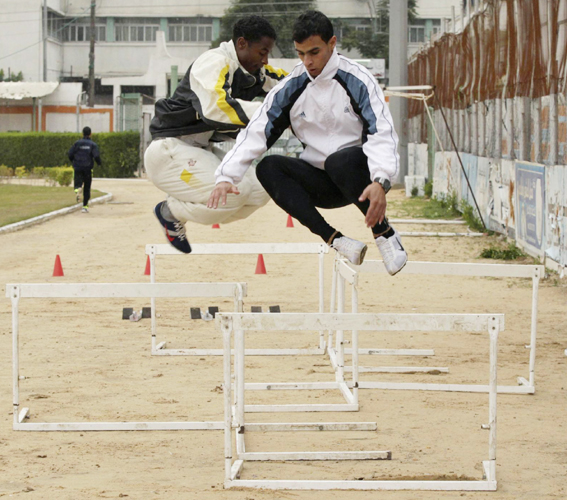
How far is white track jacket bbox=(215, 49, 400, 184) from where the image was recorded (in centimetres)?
541

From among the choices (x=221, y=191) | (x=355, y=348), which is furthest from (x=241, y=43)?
(x=355, y=348)

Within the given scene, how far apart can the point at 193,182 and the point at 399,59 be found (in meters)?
26.5

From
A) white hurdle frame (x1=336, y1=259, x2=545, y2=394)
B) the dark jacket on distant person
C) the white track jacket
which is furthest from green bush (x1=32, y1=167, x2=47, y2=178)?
the white track jacket

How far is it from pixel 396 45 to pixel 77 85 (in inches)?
980

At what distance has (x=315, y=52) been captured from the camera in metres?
5.40

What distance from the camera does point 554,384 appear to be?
805 centimetres

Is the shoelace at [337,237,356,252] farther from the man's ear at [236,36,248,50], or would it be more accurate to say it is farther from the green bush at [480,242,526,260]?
the green bush at [480,242,526,260]

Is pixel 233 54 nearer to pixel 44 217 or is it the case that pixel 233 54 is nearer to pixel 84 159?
pixel 44 217

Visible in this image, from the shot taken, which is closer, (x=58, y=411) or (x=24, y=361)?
(x=58, y=411)

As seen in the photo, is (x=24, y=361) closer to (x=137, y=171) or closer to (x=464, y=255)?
(x=464, y=255)

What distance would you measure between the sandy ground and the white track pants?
147 cm

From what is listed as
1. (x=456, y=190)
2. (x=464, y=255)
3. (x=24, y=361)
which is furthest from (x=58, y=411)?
(x=456, y=190)

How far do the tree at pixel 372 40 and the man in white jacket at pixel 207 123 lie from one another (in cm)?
5804

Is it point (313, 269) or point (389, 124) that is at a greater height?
point (389, 124)
